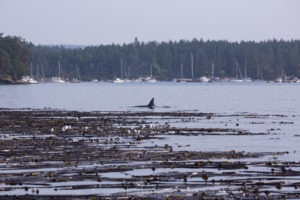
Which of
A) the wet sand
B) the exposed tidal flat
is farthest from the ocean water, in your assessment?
the wet sand

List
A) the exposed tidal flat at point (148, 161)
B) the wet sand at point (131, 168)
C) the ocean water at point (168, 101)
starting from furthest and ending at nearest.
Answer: the ocean water at point (168, 101) → the exposed tidal flat at point (148, 161) → the wet sand at point (131, 168)

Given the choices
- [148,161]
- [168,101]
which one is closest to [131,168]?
[148,161]

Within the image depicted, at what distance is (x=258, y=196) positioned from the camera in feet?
58.3

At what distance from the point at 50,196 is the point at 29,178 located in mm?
2760

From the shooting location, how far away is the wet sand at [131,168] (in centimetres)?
1838

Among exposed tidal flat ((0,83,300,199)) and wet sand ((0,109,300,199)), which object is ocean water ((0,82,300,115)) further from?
wet sand ((0,109,300,199))

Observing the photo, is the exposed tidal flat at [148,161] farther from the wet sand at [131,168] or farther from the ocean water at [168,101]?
the ocean water at [168,101]

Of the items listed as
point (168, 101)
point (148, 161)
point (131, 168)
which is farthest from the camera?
A: point (168, 101)

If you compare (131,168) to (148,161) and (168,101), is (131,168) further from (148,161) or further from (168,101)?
(168,101)

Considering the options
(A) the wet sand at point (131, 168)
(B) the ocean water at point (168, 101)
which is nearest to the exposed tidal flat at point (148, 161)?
(A) the wet sand at point (131, 168)

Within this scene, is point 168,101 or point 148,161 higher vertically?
point 148,161

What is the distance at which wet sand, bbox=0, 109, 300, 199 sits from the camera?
18375mm

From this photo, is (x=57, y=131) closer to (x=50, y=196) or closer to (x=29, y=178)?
(x=29, y=178)

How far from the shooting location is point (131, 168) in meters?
22.4
